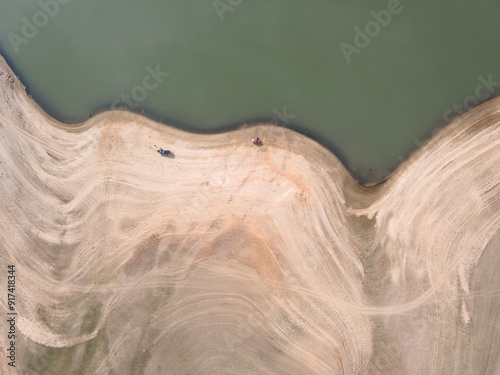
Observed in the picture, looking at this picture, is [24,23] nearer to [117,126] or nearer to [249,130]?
[117,126]

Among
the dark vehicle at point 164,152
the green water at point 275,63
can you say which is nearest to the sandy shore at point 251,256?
the dark vehicle at point 164,152

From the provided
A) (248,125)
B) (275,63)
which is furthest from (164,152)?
(275,63)

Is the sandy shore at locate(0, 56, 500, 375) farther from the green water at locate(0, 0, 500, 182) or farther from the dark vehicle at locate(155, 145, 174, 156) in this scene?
the green water at locate(0, 0, 500, 182)

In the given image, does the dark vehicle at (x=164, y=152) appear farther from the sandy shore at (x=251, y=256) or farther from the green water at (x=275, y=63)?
the green water at (x=275, y=63)

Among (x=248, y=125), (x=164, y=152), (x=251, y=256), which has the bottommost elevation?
(x=251, y=256)

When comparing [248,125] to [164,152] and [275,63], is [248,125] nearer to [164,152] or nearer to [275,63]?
[275,63]

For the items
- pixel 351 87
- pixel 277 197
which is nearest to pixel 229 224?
pixel 277 197
